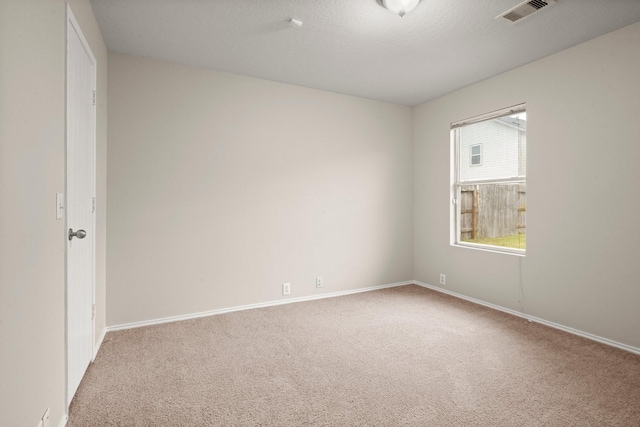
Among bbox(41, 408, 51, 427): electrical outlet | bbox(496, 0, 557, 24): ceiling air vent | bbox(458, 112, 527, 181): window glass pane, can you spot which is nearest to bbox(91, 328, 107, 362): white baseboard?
bbox(41, 408, 51, 427): electrical outlet

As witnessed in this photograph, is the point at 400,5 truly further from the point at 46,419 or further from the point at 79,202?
the point at 46,419

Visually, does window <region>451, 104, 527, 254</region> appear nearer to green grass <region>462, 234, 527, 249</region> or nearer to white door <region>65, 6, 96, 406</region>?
green grass <region>462, 234, 527, 249</region>

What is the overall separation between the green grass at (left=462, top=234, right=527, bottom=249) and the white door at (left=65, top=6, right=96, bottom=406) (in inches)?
150

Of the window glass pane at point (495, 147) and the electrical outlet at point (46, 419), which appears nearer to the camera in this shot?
the electrical outlet at point (46, 419)

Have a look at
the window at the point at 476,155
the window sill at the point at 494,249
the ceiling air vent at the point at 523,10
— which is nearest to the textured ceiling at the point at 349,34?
the ceiling air vent at the point at 523,10

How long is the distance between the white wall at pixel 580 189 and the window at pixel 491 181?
145 mm

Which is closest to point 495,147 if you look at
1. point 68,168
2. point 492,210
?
point 492,210

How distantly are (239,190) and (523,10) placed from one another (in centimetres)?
286

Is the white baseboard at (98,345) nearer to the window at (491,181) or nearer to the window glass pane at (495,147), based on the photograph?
the window at (491,181)

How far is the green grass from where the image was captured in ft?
11.3

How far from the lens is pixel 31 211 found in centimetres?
134

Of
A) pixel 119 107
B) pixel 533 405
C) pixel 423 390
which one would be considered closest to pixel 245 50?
pixel 119 107

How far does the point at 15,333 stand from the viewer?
3.90ft

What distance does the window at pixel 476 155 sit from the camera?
3.90 metres
